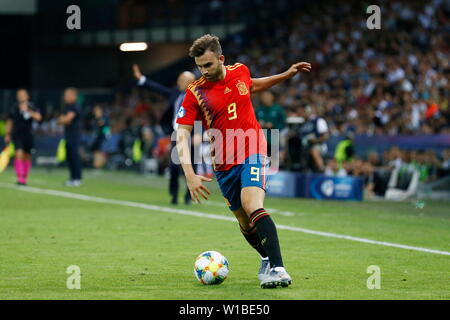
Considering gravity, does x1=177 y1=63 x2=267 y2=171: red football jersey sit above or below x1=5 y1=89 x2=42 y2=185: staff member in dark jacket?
above

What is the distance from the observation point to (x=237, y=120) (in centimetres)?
932

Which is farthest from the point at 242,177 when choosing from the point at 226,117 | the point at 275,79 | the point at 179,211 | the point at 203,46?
the point at 179,211

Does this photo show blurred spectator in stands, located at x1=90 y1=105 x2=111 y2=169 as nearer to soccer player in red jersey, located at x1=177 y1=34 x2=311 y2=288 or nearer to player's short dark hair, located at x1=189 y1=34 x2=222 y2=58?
soccer player in red jersey, located at x1=177 y1=34 x2=311 y2=288

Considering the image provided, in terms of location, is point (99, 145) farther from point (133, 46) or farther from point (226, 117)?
point (226, 117)

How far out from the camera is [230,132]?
9.29 metres

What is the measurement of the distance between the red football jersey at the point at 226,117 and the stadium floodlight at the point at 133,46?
3640cm

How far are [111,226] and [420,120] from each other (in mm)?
12622

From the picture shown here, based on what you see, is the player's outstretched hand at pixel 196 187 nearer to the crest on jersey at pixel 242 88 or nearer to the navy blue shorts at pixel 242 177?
the navy blue shorts at pixel 242 177

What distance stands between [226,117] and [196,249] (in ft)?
10.4

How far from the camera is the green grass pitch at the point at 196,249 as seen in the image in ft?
29.0

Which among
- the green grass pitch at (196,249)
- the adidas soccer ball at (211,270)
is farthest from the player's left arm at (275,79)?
the green grass pitch at (196,249)

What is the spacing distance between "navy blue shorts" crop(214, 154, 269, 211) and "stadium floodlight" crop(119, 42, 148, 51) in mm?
36456

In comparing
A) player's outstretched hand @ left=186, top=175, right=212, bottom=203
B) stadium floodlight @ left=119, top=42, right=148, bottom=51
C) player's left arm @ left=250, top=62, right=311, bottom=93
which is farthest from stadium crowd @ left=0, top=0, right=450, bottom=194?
player's outstretched hand @ left=186, top=175, right=212, bottom=203

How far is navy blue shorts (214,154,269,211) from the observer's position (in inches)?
363
